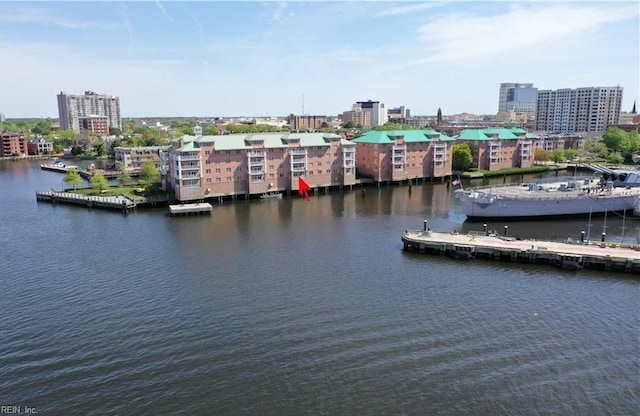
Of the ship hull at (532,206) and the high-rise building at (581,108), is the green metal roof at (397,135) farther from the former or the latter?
the high-rise building at (581,108)

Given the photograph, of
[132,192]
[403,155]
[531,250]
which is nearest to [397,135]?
[403,155]

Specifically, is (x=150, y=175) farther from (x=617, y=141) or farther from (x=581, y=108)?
(x=581, y=108)

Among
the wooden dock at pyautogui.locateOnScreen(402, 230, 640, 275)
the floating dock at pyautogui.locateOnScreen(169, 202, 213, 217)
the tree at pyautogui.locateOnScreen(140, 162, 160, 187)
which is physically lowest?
the wooden dock at pyautogui.locateOnScreen(402, 230, 640, 275)

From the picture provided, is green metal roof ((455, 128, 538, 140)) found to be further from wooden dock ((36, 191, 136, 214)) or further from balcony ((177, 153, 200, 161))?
Answer: wooden dock ((36, 191, 136, 214))

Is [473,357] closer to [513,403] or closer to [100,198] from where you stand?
[513,403]

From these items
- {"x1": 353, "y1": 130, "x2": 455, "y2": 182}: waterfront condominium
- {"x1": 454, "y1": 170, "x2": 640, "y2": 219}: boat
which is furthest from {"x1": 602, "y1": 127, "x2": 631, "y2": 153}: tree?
{"x1": 454, "y1": 170, "x2": 640, "y2": 219}: boat

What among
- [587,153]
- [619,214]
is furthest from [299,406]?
[587,153]

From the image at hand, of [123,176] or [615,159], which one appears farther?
[615,159]
